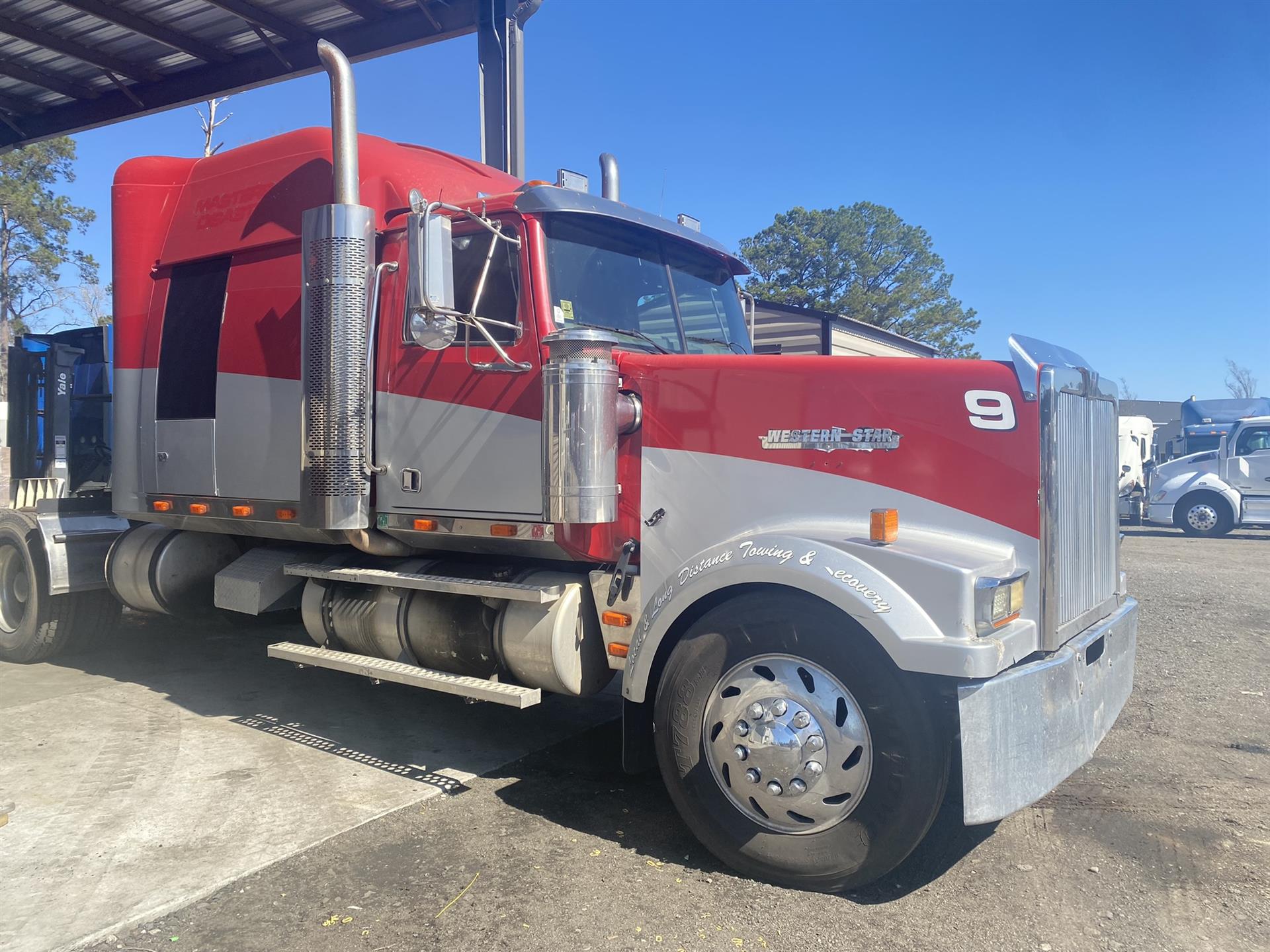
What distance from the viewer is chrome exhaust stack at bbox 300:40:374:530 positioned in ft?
14.9

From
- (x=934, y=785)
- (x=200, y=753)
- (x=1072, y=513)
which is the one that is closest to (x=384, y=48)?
(x=200, y=753)

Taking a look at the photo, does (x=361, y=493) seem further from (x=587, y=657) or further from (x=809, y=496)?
(x=809, y=496)

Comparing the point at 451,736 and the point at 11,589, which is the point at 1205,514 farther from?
the point at 11,589

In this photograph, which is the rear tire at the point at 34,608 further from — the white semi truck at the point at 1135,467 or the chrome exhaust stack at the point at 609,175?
the white semi truck at the point at 1135,467

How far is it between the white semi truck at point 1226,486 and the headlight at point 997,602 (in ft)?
58.4

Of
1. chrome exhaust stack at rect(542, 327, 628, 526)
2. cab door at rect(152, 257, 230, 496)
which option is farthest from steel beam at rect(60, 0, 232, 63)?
chrome exhaust stack at rect(542, 327, 628, 526)

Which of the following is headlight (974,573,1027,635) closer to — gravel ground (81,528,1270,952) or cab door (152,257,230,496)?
gravel ground (81,528,1270,952)

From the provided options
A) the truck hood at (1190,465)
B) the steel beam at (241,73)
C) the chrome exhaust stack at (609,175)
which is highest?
the steel beam at (241,73)

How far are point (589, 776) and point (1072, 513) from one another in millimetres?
2592

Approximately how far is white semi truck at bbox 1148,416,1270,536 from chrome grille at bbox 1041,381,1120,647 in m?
16.5

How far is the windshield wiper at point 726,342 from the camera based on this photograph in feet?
15.6

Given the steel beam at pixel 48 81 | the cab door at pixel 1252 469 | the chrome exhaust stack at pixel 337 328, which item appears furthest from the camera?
the cab door at pixel 1252 469

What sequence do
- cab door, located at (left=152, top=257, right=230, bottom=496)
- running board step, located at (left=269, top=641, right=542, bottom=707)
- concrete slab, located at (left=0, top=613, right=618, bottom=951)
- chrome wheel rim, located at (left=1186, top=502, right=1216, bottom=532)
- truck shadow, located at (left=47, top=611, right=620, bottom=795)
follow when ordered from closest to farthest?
concrete slab, located at (left=0, top=613, right=618, bottom=951), running board step, located at (left=269, top=641, right=542, bottom=707), truck shadow, located at (left=47, top=611, right=620, bottom=795), cab door, located at (left=152, top=257, right=230, bottom=496), chrome wheel rim, located at (left=1186, top=502, right=1216, bottom=532)

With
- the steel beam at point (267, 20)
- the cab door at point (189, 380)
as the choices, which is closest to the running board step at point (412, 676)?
the cab door at point (189, 380)
